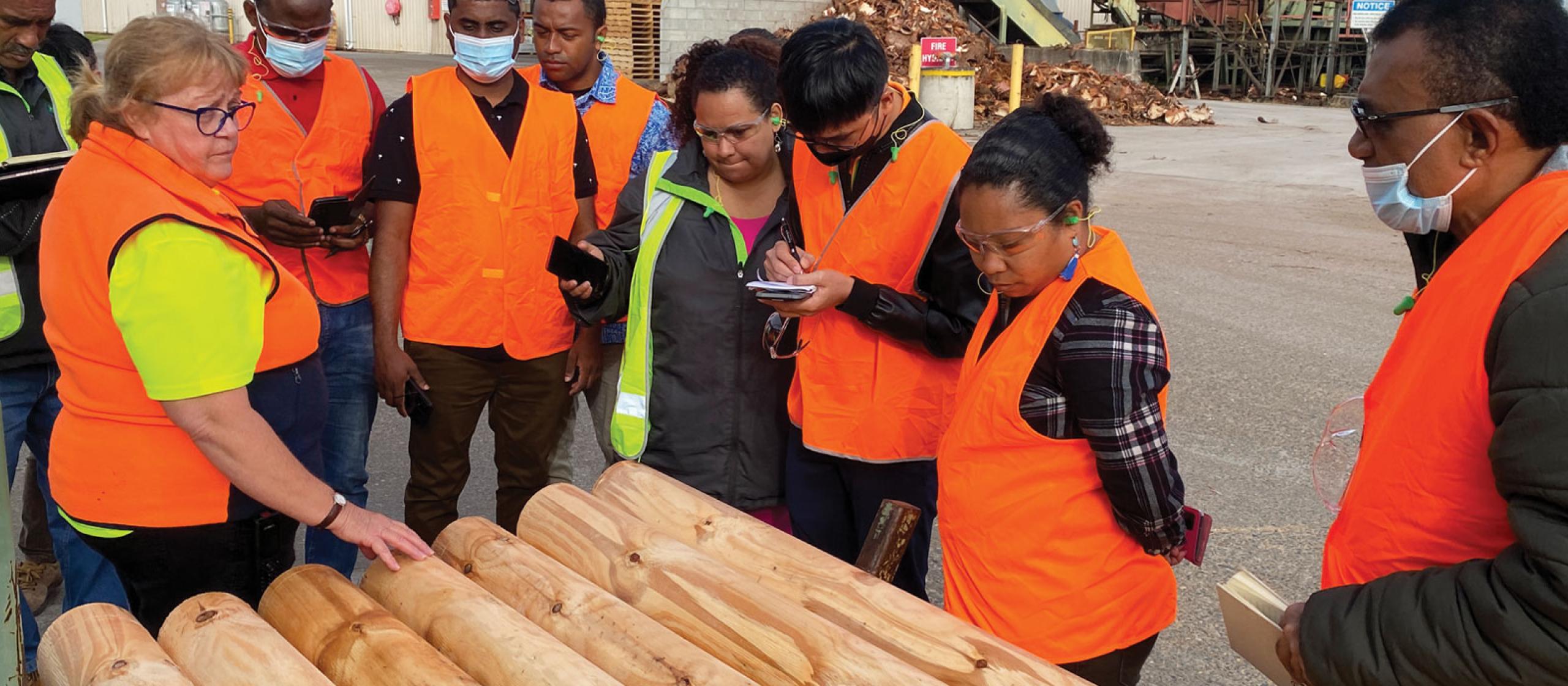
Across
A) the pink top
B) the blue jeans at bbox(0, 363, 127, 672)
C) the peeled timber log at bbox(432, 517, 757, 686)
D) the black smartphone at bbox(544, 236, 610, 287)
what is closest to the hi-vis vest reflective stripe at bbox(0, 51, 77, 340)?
the blue jeans at bbox(0, 363, 127, 672)

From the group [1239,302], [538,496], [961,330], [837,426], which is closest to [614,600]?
[538,496]

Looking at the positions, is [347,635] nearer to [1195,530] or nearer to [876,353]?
[876,353]

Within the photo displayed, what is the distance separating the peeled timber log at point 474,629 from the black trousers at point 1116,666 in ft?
3.41

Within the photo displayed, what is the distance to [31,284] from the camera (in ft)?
11.3

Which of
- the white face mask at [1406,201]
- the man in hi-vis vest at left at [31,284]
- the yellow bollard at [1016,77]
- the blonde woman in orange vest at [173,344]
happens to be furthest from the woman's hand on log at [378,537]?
the yellow bollard at [1016,77]

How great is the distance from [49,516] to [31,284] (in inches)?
27.2

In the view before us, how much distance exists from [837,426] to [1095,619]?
86 cm

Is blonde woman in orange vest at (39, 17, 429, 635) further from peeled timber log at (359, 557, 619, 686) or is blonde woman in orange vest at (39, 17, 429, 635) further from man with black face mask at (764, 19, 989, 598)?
→ man with black face mask at (764, 19, 989, 598)

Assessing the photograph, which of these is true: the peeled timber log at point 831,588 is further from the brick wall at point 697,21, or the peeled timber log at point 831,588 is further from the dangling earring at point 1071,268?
the brick wall at point 697,21

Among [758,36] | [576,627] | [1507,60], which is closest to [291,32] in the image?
[758,36]

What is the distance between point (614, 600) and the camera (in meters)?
2.26

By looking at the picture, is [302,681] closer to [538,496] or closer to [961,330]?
[538,496]

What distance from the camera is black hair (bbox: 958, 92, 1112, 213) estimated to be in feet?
7.68

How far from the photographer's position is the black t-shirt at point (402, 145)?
11.9ft
